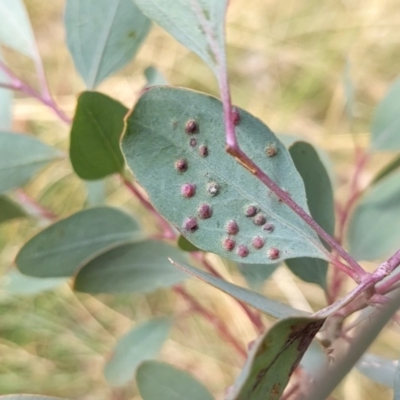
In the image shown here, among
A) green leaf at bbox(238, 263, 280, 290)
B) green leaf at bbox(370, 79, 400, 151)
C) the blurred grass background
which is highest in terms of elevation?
green leaf at bbox(370, 79, 400, 151)

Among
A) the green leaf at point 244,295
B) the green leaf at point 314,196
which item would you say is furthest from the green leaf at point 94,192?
the green leaf at point 244,295

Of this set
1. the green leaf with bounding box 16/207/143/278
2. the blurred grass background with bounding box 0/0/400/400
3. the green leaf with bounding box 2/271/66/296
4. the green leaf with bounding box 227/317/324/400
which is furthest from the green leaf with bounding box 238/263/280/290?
the blurred grass background with bounding box 0/0/400/400

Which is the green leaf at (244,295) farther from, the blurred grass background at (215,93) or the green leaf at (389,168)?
the blurred grass background at (215,93)

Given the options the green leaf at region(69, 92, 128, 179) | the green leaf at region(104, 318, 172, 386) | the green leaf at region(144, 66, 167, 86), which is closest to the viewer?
the green leaf at region(69, 92, 128, 179)

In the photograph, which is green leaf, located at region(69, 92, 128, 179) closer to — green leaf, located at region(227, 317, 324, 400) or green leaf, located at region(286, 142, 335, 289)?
green leaf, located at region(286, 142, 335, 289)

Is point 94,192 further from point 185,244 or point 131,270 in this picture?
point 185,244

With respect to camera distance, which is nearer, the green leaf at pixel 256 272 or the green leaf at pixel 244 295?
the green leaf at pixel 244 295
